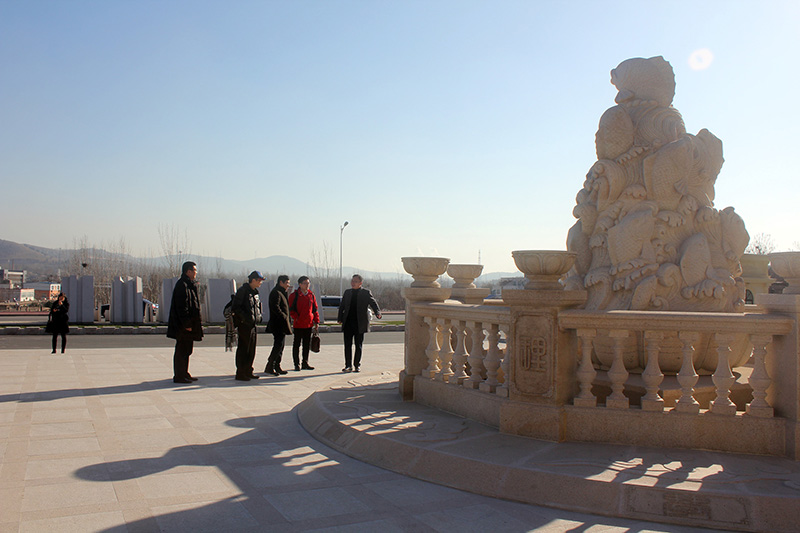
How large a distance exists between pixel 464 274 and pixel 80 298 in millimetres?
20589

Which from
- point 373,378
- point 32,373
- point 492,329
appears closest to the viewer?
point 492,329

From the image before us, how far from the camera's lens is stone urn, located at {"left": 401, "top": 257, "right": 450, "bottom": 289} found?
732cm

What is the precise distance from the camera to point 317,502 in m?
4.13

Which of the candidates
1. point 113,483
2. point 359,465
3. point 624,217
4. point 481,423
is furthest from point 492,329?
point 113,483

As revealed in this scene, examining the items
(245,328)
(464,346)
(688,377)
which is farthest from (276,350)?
(688,377)

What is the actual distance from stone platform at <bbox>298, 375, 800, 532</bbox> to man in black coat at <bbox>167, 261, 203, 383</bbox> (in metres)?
4.16

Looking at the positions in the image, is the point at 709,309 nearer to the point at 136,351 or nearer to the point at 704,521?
the point at 704,521

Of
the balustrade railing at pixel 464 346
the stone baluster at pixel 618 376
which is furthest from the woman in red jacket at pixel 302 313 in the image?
the stone baluster at pixel 618 376

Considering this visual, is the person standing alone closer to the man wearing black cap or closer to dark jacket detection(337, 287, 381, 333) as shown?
the man wearing black cap

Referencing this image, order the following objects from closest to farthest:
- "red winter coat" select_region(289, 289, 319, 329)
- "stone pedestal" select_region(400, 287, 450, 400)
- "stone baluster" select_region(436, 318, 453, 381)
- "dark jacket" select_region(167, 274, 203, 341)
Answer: "stone baluster" select_region(436, 318, 453, 381) < "stone pedestal" select_region(400, 287, 450, 400) < "dark jacket" select_region(167, 274, 203, 341) < "red winter coat" select_region(289, 289, 319, 329)

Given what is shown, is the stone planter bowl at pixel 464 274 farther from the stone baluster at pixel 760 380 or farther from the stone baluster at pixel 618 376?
the stone baluster at pixel 760 380

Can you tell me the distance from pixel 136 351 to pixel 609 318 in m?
12.1

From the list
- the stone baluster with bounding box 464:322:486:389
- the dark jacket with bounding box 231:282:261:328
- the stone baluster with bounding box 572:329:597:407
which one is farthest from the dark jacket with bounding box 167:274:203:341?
the stone baluster with bounding box 572:329:597:407

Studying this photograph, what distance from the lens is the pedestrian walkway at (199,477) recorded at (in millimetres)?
3779
